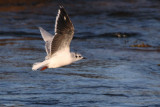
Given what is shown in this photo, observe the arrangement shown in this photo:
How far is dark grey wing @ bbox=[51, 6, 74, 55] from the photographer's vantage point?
22.8ft

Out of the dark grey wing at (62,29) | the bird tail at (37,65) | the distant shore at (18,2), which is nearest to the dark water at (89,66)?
the bird tail at (37,65)

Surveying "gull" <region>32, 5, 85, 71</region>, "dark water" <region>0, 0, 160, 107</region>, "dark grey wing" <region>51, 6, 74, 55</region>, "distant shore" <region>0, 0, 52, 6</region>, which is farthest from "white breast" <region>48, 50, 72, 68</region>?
"distant shore" <region>0, 0, 52, 6</region>

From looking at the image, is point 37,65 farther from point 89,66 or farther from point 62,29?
point 89,66

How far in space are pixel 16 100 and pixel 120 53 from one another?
5509 mm

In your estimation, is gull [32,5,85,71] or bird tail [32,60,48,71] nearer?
gull [32,5,85,71]

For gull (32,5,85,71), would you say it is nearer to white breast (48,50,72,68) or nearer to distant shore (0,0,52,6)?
white breast (48,50,72,68)

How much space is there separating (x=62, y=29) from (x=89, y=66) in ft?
11.6

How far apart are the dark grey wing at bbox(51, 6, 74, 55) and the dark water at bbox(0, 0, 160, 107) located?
3.35 ft

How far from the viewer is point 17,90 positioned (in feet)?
26.6

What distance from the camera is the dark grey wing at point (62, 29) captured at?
6954 mm

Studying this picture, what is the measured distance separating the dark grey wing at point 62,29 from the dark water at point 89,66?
102cm

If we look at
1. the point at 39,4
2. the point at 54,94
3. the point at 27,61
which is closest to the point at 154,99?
the point at 54,94

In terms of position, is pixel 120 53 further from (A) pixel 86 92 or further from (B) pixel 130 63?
(A) pixel 86 92

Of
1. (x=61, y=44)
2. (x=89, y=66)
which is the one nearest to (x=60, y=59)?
(x=61, y=44)
